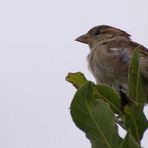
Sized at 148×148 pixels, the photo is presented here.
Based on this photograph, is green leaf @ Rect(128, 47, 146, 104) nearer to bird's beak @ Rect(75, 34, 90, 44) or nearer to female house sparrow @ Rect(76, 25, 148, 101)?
female house sparrow @ Rect(76, 25, 148, 101)

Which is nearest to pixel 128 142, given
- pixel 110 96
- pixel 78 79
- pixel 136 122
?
pixel 136 122

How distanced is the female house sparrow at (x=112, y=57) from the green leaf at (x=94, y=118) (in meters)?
0.99

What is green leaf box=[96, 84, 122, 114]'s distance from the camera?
5.15 ft

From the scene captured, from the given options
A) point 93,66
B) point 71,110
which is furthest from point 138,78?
point 93,66

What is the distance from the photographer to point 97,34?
4199 millimetres

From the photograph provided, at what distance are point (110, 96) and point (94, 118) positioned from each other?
0.17 meters

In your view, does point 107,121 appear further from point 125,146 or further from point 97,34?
point 97,34

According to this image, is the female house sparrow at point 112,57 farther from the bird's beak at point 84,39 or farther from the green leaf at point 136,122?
the green leaf at point 136,122

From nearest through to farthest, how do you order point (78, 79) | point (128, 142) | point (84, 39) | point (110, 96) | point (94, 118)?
point (128, 142) < point (94, 118) < point (110, 96) < point (78, 79) < point (84, 39)

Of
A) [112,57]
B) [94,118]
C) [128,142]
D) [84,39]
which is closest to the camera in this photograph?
[128,142]

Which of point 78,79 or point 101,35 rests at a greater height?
point 78,79

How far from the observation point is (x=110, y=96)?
1578 millimetres

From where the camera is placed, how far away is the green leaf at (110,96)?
1.57 meters

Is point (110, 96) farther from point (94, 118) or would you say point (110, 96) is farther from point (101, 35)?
point (101, 35)
